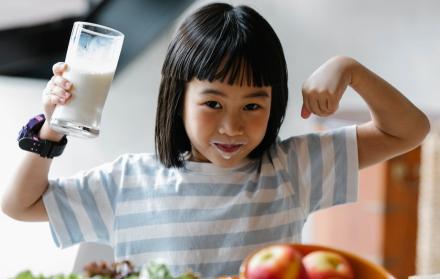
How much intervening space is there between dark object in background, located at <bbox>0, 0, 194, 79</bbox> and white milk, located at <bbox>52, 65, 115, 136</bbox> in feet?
3.26

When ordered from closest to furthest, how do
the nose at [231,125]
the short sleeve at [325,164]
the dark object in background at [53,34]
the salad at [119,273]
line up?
1. the salad at [119,273]
2. the nose at [231,125]
3. the short sleeve at [325,164]
4. the dark object in background at [53,34]

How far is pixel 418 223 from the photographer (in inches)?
96.5

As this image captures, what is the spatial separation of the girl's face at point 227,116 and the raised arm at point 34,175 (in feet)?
0.65

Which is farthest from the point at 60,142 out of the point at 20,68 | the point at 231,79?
the point at 20,68

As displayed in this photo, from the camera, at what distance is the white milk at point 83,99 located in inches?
37.7

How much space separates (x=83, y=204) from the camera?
1.05m

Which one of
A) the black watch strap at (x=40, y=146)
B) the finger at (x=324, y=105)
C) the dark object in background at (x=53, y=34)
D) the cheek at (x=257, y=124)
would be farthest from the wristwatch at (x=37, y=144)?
the dark object in background at (x=53, y=34)

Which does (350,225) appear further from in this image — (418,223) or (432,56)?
(432,56)

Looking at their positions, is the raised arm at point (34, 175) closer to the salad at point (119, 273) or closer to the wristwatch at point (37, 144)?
the wristwatch at point (37, 144)

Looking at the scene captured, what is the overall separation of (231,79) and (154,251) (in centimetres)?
31

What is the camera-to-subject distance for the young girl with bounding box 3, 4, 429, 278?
0.97 meters

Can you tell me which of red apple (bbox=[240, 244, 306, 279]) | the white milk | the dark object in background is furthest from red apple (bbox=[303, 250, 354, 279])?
the dark object in background

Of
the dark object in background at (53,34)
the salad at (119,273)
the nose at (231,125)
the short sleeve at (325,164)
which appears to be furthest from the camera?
the dark object in background at (53,34)

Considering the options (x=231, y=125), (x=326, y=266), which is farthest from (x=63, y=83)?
(x=326, y=266)
